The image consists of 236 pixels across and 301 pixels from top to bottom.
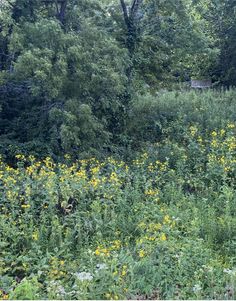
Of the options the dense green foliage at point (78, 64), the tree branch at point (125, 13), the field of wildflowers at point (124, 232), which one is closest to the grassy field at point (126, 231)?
the field of wildflowers at point (124, 232)

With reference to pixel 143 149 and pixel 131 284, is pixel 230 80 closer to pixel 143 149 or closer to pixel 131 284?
pixel 143 149

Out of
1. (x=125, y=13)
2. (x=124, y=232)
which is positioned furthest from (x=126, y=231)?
(x=125, y=13)

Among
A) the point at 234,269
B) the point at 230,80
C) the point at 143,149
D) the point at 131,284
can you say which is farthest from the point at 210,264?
the point at 230,80

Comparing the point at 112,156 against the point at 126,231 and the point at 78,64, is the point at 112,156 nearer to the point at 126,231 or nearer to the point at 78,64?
the point at 78,64

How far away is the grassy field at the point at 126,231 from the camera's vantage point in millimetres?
3680

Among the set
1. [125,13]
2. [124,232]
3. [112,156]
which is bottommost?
[124,232]

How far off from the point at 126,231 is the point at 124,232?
0.03m

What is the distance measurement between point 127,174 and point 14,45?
3214 millimetres

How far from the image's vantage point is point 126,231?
16.9ft

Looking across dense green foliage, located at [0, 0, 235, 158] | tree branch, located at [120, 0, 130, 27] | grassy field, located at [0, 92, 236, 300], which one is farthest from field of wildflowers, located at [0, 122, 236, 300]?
tree branch, located at [120, 0, 130, 27]

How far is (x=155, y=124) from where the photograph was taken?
948 centimetres

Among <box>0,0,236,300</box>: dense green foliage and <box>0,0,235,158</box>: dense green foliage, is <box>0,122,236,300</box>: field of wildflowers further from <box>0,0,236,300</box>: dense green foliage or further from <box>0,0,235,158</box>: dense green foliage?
<box>0,0,235,158</box>: dense green foliage

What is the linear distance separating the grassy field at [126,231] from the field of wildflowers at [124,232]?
0.04 ft

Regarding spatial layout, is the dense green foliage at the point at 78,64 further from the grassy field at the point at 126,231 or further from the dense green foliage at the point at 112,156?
the grassy field at the point at 126,231
